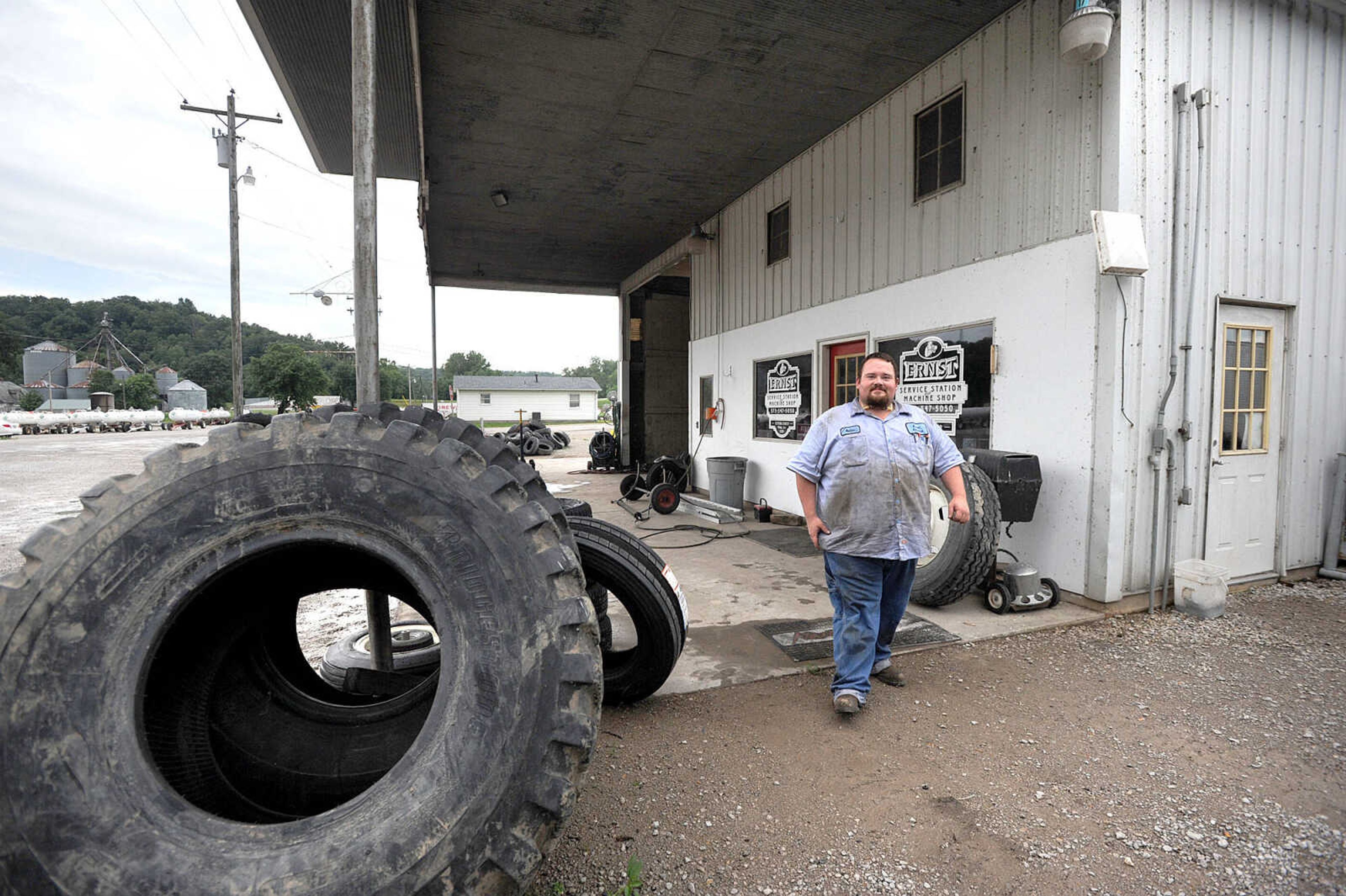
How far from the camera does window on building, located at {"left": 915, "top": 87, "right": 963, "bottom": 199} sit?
5633mm

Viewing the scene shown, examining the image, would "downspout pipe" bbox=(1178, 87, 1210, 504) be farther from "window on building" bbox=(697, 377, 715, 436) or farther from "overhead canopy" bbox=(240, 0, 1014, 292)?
"window on building" bbox=(697, 377, 715, 436)

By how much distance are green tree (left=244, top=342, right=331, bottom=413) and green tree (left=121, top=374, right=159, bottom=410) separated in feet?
70.2

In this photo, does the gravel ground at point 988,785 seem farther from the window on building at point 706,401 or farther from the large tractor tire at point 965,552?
the window on building at point 706,401

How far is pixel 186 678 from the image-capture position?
1827mm

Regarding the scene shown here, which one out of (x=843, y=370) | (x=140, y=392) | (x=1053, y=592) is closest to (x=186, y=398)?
(x=140, y=392)

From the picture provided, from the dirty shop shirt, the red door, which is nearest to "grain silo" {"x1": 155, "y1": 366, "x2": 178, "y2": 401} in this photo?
the red door

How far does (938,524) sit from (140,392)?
7498 cm

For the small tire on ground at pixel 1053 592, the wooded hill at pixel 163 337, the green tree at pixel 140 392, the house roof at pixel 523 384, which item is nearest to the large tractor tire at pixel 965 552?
the small tire on ground at pixel 1053 592

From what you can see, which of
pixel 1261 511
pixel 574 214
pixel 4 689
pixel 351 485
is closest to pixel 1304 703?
pixel 1261 511

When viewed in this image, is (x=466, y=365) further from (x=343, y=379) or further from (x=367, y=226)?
(x=367, y=226)

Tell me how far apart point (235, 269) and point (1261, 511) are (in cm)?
1939

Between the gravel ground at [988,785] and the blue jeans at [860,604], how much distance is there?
0.19 meters

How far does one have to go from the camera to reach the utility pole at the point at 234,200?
14.5 meters

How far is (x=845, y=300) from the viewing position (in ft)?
23.2
